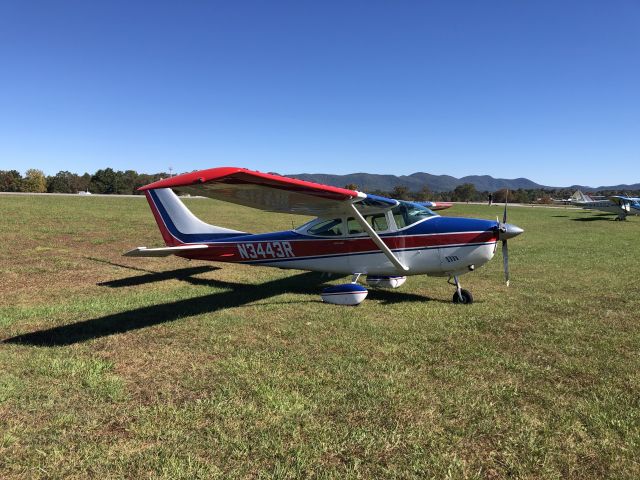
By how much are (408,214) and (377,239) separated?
1040mm

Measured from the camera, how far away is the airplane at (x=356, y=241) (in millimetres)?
7051

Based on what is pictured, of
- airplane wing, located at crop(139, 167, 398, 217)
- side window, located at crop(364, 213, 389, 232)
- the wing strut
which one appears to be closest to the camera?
airplane wing, located at crop(139, 167, 398, 217)

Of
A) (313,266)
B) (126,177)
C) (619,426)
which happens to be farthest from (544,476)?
(126,177)

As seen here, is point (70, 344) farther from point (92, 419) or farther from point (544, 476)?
point (544, 476)

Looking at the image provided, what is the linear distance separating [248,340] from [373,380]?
6.66 feet

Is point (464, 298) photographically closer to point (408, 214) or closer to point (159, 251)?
point (408, 214)

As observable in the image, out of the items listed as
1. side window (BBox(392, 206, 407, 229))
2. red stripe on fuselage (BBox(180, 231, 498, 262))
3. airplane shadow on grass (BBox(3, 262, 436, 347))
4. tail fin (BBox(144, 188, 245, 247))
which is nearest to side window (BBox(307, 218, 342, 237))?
red stripe on fuselage (BBox(180, 231, 498, 262))

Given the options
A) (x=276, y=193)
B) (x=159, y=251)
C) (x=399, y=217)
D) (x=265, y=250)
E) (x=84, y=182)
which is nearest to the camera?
(x=276, y=193)

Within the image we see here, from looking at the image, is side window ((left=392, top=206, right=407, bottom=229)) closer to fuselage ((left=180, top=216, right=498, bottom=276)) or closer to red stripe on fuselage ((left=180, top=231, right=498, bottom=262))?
fuselage ((left=180, top=216, right=498, bottom=276))

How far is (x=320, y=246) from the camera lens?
868 cm

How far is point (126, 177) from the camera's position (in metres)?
127

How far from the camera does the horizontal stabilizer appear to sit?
801cm

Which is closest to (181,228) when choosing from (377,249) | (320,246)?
(320,246)

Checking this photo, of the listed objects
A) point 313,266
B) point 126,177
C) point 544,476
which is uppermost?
point 126,177
